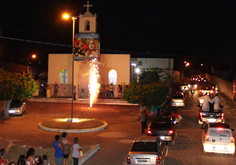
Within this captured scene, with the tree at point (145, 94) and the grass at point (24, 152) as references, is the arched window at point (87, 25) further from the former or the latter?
the grass at point (24, 152)

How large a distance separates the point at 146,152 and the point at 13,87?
46.0 ft

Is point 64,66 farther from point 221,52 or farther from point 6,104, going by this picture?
point 221,52

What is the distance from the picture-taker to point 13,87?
20453mm

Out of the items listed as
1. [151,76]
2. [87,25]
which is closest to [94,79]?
[87,25]

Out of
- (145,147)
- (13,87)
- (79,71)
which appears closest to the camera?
(145,147)

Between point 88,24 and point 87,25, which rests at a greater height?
point 88,24

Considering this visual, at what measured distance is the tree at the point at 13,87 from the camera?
20.2m

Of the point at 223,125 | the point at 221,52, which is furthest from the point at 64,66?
the point at 221,52

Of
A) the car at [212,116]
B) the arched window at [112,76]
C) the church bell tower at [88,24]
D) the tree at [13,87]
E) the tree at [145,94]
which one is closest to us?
the car at [212,116]

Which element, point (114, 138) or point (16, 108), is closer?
point (114, 138)

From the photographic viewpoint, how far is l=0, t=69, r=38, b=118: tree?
66.2ft

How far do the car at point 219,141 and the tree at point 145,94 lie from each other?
952 centimetres

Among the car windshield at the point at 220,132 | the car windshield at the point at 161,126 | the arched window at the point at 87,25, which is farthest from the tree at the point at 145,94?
the arched window at the point at 87,25

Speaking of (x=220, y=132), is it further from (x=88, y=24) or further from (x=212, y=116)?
(x=88, y=24)
